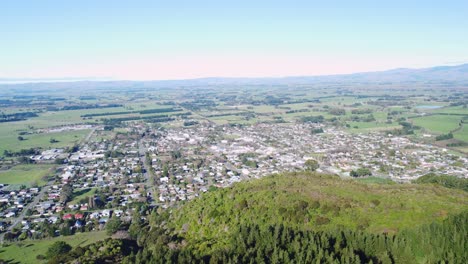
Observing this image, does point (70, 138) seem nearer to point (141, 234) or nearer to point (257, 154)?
point (257, 154)

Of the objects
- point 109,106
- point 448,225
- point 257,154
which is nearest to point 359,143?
point 257,154

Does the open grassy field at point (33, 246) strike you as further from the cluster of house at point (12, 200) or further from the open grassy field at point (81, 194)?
the open grassy field at point (81, 194)

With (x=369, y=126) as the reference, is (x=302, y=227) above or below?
above

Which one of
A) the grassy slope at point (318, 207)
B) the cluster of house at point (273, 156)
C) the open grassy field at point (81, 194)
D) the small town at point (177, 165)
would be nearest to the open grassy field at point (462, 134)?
the cluster of house at point (273, 156)

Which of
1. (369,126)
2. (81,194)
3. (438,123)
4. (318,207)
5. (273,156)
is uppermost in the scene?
(318,207)

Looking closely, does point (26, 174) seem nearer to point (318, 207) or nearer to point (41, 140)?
point (41, 140)

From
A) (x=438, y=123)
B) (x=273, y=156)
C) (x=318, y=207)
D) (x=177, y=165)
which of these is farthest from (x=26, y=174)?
(x=438, y=123)
